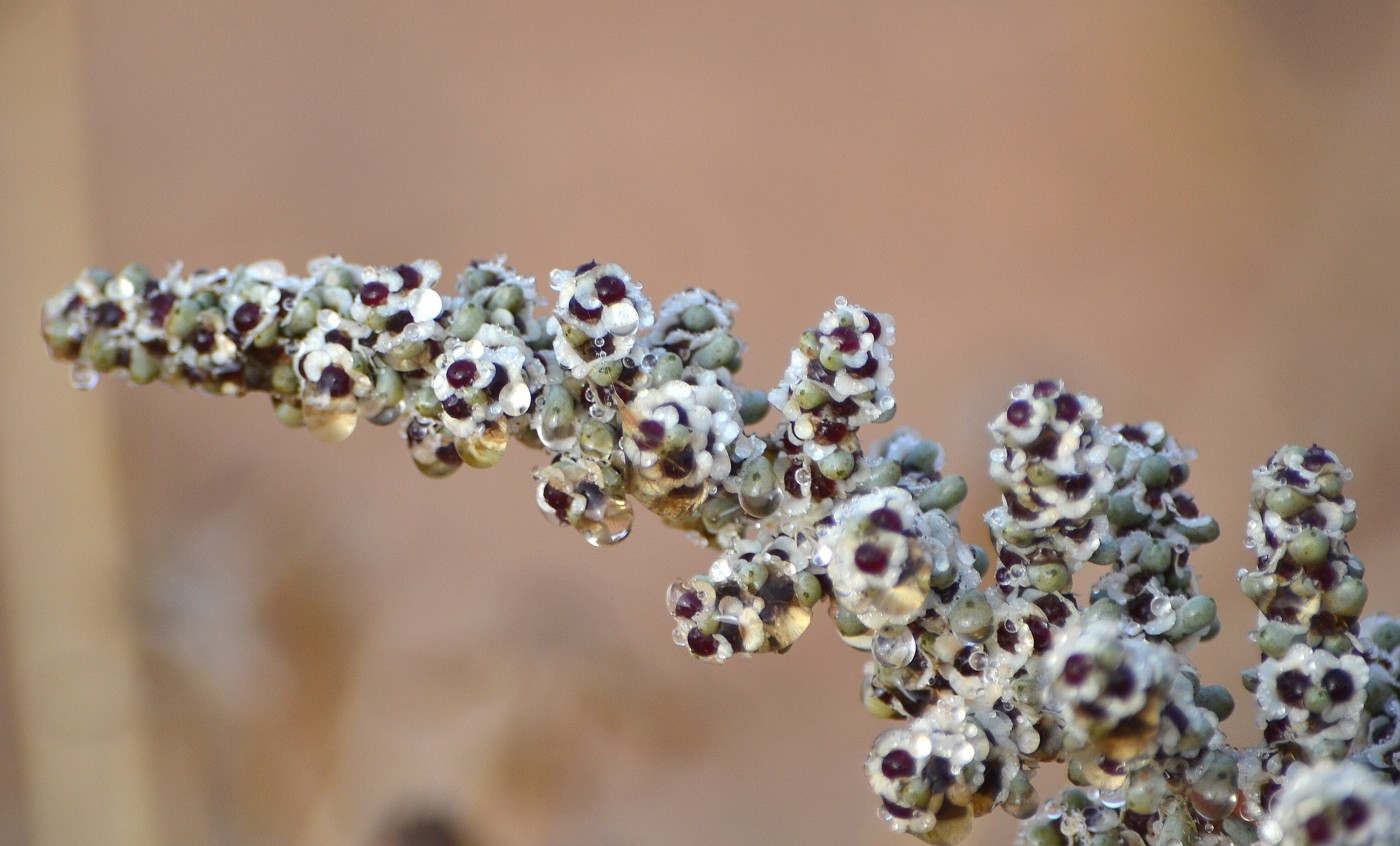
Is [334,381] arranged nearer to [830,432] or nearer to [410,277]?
[410,277]

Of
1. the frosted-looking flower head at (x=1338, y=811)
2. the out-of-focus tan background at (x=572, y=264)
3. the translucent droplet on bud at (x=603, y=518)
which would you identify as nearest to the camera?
the frosted-looking flower head at (x=1338, y=811)

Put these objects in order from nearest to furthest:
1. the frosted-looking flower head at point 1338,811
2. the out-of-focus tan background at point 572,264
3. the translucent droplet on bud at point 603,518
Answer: the frosted-looking flower head at point 1338,811 → the translucent droplet on bud at point 603,518 → the out-of-focus tan background at point 572,264

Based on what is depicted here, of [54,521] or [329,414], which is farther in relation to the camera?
[54,521]

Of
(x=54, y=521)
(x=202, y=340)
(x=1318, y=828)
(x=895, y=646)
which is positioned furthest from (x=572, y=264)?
(x=1318, y=828)

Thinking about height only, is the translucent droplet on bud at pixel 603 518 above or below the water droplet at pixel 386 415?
below

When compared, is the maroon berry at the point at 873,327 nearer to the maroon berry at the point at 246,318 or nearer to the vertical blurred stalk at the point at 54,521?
the maroon berry at the point at 246,318

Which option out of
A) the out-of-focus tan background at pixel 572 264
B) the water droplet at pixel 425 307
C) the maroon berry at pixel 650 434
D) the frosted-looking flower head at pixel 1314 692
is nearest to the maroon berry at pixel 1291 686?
the frosted-looking flower head at pixel 1314 692

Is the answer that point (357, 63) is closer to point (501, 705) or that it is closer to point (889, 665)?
point (501, 705)
